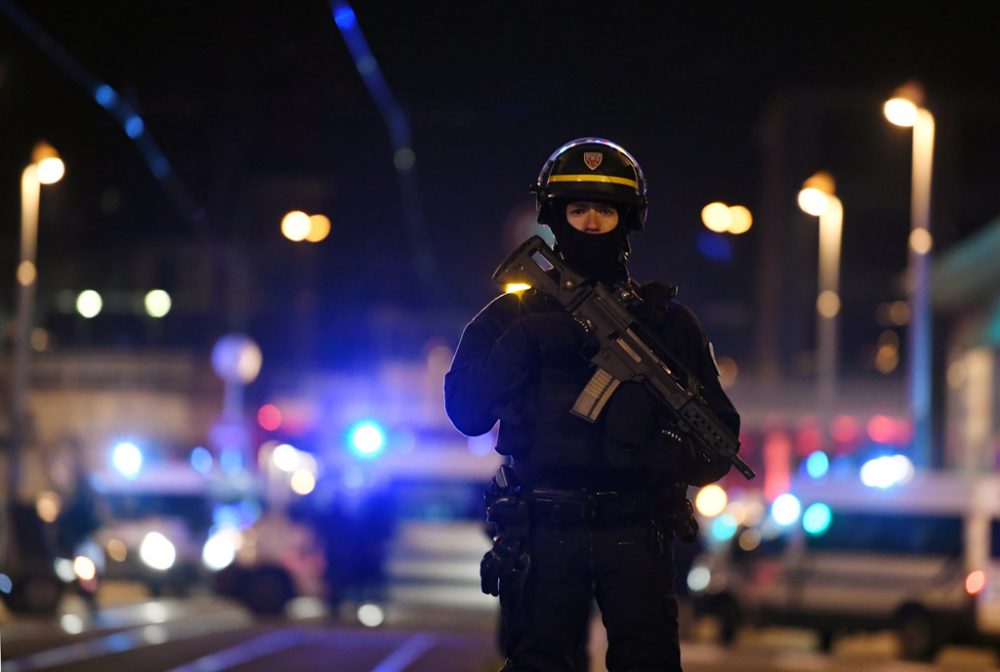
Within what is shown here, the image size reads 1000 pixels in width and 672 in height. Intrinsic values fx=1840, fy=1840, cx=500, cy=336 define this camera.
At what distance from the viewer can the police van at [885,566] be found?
1992cm

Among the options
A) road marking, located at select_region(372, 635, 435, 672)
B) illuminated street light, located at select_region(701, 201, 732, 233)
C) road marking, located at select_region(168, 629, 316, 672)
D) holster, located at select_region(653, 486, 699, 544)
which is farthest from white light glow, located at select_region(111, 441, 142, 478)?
holster, located at select_region(653, 486, 699, 544)

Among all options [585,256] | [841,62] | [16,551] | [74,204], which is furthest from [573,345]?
[74,204]

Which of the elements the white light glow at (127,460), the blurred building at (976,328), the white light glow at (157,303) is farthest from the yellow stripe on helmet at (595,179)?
the white light glow at (157,303)

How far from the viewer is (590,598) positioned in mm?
5500

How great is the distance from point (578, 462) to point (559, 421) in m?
0.14

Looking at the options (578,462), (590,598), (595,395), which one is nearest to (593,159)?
(595,395)

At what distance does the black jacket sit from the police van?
15030mm

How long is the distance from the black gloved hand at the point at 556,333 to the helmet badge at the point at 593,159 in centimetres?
49

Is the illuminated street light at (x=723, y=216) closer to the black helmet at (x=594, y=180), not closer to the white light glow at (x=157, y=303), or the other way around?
the black helmet at (x=594, y=180)

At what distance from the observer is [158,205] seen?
3556 cm

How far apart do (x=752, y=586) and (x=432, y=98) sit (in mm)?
7108

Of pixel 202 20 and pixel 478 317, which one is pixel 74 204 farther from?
pixel 478 317

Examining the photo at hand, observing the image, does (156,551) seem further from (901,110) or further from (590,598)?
(590,598)

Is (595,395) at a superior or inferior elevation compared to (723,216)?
inferior
